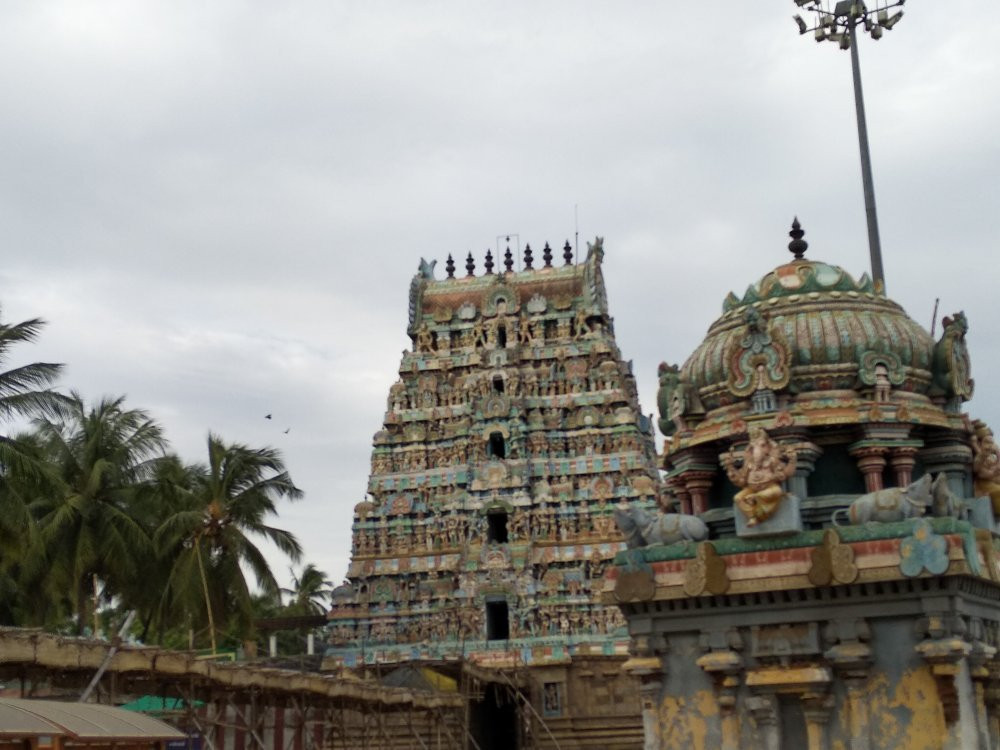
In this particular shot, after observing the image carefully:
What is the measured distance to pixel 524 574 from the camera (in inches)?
1746

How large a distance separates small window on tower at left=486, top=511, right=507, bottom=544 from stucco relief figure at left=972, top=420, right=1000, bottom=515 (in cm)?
2827

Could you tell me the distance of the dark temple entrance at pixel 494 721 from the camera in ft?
144

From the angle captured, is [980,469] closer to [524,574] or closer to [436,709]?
[436,709]

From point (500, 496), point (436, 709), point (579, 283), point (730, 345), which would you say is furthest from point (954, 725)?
point (579, 283)

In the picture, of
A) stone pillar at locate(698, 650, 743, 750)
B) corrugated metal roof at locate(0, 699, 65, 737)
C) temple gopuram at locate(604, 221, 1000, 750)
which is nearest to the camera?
corrugated metal roof at locate(0, 699, 65, 737)

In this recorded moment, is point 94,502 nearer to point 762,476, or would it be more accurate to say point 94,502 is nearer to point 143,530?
point 143,530

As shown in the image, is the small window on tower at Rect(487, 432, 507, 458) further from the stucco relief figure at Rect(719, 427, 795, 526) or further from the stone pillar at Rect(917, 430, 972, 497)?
the stucco relief figure at Rect(719, 427, 795, 526)

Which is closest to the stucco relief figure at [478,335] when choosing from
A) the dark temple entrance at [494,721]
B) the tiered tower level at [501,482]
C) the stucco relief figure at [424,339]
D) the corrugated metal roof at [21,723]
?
the tiered tower level at [501,482]

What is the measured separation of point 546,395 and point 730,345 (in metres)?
29.5

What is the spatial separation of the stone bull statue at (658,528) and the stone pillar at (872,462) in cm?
241

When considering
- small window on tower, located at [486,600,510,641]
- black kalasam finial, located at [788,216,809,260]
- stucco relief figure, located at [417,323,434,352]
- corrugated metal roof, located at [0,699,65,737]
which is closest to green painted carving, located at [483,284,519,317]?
stucco relief figure, located at [417,323,434,352]

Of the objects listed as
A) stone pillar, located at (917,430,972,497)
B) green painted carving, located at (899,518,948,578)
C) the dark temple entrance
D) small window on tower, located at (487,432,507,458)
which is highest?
small window on tower, located at (487,432,507,458)

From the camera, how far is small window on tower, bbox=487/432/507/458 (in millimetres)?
47500

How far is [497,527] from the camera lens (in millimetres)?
47188
